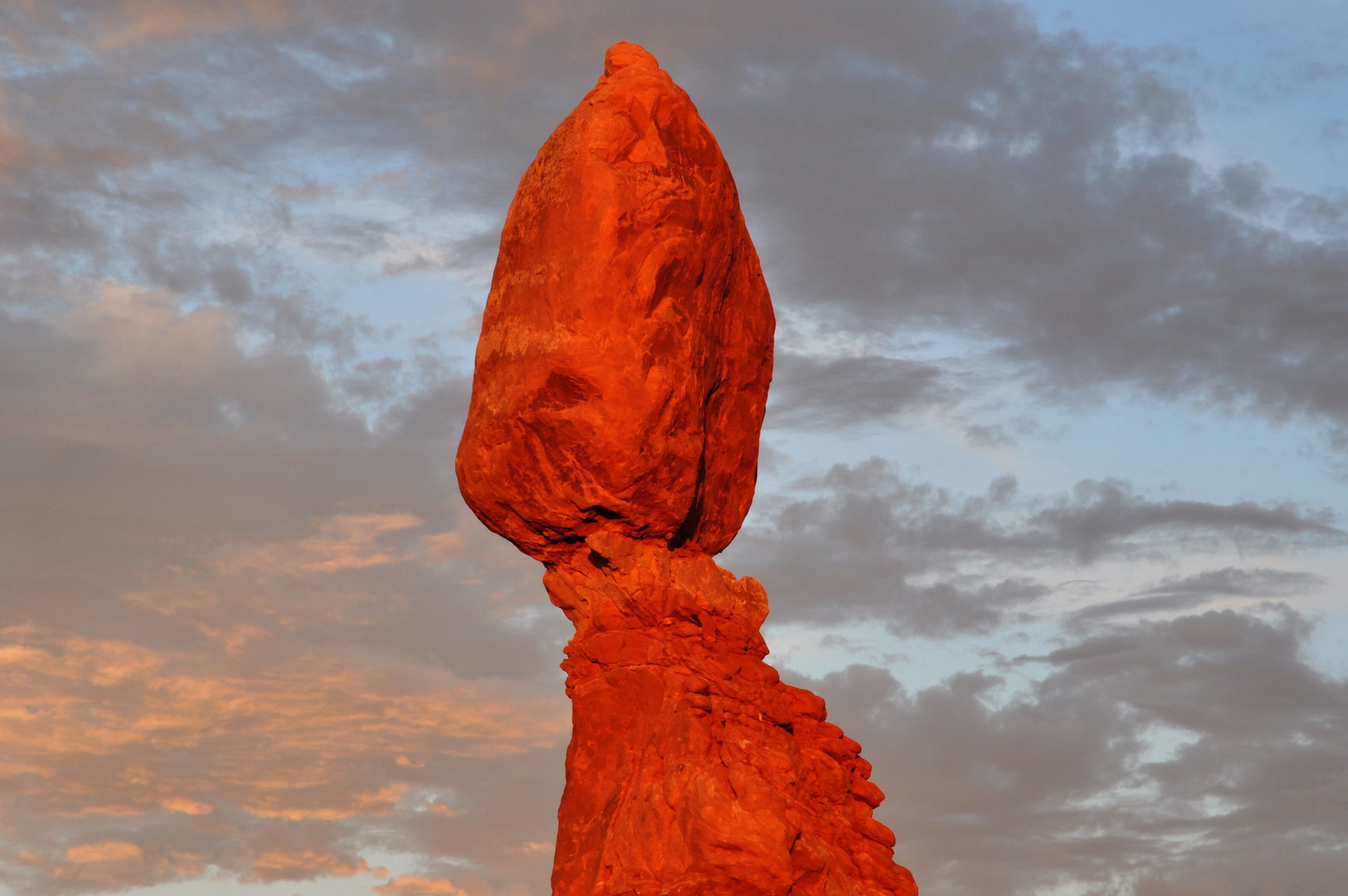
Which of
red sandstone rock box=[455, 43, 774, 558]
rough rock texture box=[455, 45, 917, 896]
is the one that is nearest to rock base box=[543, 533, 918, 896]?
rough rock texture box=[455, 45, 917, 896]

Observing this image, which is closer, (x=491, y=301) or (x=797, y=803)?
→ (x=797, y=803)

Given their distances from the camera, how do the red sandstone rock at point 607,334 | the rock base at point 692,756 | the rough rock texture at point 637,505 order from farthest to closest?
1. the red sandstone rock at point 607,334
2. the rough rock texture at point 637,505
3. the rock base at point 692,756

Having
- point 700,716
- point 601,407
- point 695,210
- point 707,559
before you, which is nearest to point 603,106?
point 695,210

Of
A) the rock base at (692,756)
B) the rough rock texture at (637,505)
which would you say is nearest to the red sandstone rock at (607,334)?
the rough rock texture at (637,505)

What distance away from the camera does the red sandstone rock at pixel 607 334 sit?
17.6m

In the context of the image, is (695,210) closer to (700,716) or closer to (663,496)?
(663,496)

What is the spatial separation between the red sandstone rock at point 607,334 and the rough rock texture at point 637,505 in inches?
0.9

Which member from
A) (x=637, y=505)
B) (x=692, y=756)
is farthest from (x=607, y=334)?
(x=692, y=756)

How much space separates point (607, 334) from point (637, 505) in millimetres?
1751

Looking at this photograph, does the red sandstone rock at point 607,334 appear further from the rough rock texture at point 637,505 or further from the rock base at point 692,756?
the rock base at point 692,756

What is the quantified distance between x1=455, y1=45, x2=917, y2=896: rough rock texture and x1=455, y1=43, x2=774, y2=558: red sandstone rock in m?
0.02

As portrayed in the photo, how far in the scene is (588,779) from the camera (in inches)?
701

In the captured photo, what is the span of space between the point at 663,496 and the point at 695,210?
3.01m

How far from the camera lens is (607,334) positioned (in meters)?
17.6
